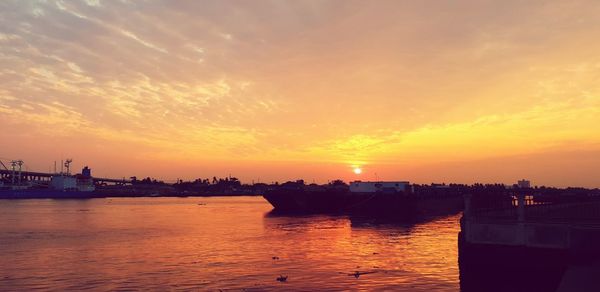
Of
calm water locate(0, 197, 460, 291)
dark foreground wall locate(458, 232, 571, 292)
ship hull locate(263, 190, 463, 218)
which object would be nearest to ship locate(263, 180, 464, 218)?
ship hull locate(263, 190, 463, 218)

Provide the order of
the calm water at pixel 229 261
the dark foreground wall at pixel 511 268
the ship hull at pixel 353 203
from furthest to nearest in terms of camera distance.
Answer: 1. the ship hull at pixel 353 203
2. the calm water at pixel 229 261
3. the dark foreground wall at pixel 511 268

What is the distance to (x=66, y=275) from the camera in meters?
35.3

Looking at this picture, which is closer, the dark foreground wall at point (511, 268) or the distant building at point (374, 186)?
the dark foreground wall at point (511, 268)

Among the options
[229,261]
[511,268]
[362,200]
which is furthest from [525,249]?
[362,200]

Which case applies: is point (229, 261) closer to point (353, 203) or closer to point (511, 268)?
point (511, 268)

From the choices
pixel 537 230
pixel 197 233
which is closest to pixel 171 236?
pixel 197 233

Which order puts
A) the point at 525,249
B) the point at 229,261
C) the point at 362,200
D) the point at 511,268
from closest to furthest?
1. the point at 525,249
2. the point at 511,268
3. the point at 229,261
4. the point at 362,200

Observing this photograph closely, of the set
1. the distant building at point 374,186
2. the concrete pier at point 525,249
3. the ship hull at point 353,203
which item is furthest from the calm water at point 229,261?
the distant building at point 374,186

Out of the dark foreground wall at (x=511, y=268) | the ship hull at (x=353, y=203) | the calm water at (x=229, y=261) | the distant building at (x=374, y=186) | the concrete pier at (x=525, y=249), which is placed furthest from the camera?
the distant building at (x=374, y=186)

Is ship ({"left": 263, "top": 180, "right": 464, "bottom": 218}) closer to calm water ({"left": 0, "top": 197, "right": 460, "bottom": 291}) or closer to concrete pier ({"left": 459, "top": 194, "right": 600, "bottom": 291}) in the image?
calm water ({"left": 0, "top": 197, "right": 460, "bottom": 291})

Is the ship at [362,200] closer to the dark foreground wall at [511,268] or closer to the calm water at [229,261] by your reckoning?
the calm water at [229,261]

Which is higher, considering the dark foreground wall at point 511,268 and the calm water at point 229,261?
the dark foreground wall at point 511,268

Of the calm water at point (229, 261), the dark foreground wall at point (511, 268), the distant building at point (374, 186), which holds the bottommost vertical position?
the calm water at point (229, 261)

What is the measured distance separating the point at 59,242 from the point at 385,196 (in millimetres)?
88662
